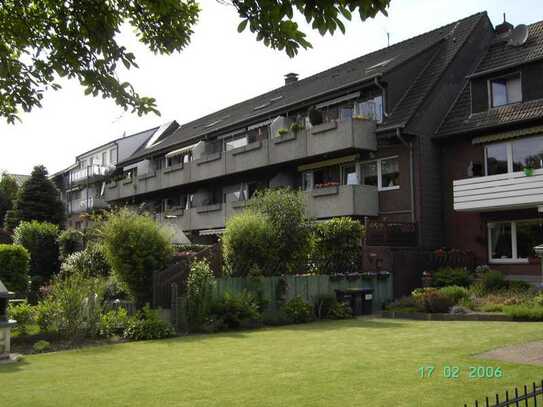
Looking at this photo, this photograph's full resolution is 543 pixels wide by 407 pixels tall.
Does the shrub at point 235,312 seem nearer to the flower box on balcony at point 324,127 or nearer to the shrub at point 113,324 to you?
the shrub at point 113,324

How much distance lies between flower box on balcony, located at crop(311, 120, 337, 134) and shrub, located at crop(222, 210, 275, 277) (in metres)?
8.41

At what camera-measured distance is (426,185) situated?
25641 millimetres

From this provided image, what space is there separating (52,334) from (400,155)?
16.8 metres

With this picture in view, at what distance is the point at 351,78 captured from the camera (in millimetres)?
30375

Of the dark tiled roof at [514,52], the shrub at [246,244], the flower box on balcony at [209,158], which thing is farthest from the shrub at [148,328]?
the flower box on balcony at [209,158]

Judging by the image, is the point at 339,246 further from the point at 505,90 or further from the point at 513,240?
the point at 505,90

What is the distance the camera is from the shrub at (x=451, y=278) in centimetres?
2183

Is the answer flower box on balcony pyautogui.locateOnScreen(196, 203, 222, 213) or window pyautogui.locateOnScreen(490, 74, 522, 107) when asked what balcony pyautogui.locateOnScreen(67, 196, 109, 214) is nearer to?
flower box on balcony pyautogui.locateOnScreen(196, 203, 222, 213)

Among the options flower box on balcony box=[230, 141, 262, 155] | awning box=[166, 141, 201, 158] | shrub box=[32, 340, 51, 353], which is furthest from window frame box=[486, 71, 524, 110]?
awning box=[166, 141, 201, 158]

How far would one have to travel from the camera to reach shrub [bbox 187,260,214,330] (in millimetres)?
16234

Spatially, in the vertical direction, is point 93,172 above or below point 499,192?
above

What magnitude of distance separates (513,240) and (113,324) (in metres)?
15.6

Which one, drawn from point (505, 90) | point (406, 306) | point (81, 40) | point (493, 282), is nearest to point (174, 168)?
point (505, 90)

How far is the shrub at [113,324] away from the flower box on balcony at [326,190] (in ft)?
43.3
